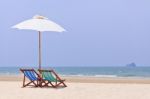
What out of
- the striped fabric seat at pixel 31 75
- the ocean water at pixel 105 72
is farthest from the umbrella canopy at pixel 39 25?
the ocean water at pixel 105 72

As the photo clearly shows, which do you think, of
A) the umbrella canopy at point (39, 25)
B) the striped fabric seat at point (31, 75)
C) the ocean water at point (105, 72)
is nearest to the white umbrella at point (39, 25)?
the umbrella canopy at point (39, 25)

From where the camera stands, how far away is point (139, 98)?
32.1ft

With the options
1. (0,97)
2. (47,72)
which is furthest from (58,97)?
(47,72)

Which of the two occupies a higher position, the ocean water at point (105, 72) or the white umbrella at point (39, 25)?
the white umbrella at point (39, 25)

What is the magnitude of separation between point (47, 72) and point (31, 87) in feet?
2.33

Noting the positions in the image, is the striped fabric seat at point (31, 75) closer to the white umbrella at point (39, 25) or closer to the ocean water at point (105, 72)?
the white umbrella at point (39, 25)

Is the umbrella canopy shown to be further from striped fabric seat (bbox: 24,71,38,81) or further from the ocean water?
the ocean water

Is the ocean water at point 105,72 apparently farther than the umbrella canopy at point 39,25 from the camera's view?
Yes

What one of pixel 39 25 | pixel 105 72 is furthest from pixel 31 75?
pixel 105 72

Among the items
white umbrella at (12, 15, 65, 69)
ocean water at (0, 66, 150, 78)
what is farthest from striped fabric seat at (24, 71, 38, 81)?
ocean water at (0, 66, 150, 78)

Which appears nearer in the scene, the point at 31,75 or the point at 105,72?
the point at 31,75

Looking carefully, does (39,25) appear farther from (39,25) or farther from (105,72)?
(105,72)

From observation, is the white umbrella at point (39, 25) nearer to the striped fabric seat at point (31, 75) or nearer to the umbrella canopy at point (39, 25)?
the umbrella canopy at point (39, 25)

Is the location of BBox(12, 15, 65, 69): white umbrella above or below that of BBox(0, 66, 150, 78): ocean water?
above
